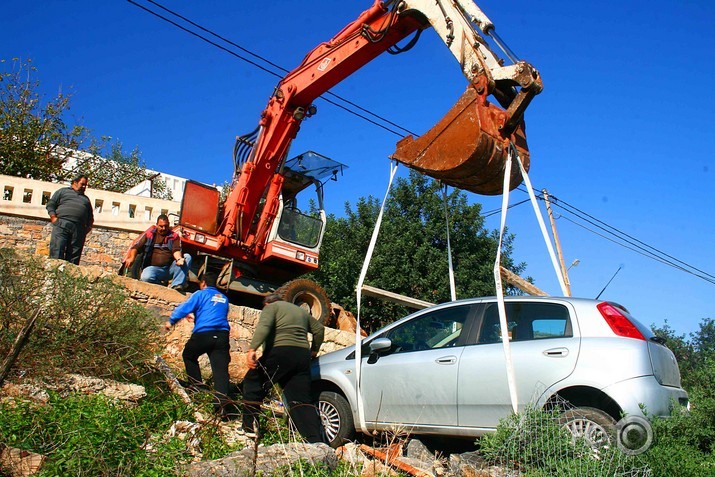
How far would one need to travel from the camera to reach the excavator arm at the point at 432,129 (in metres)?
6.39

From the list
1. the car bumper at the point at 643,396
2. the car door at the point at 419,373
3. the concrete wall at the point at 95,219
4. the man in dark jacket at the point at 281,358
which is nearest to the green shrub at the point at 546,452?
the car bumper at the point at 643,396

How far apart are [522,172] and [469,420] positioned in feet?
7.76

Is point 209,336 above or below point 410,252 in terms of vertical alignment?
below

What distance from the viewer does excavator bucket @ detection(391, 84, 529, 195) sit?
6.34 metres

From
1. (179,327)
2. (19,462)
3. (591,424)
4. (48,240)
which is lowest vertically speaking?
(19,462)

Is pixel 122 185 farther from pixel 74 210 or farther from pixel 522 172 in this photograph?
pixel 522 172

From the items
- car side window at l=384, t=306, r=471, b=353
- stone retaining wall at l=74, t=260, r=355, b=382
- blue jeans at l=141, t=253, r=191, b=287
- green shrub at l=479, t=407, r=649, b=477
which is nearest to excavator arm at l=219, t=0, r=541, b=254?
blue jeans at l=141, t=253, r=191, b=287

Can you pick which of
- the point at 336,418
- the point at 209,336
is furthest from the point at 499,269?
the point at 209,336

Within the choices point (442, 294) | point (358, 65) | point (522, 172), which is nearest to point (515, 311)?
point (522, 172)

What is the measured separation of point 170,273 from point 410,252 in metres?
8.82

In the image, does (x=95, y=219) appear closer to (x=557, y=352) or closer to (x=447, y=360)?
(x=447, y=360)

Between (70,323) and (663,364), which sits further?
(70,323)

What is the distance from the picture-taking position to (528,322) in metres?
5.89

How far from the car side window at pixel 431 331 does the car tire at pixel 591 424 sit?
139 cm
